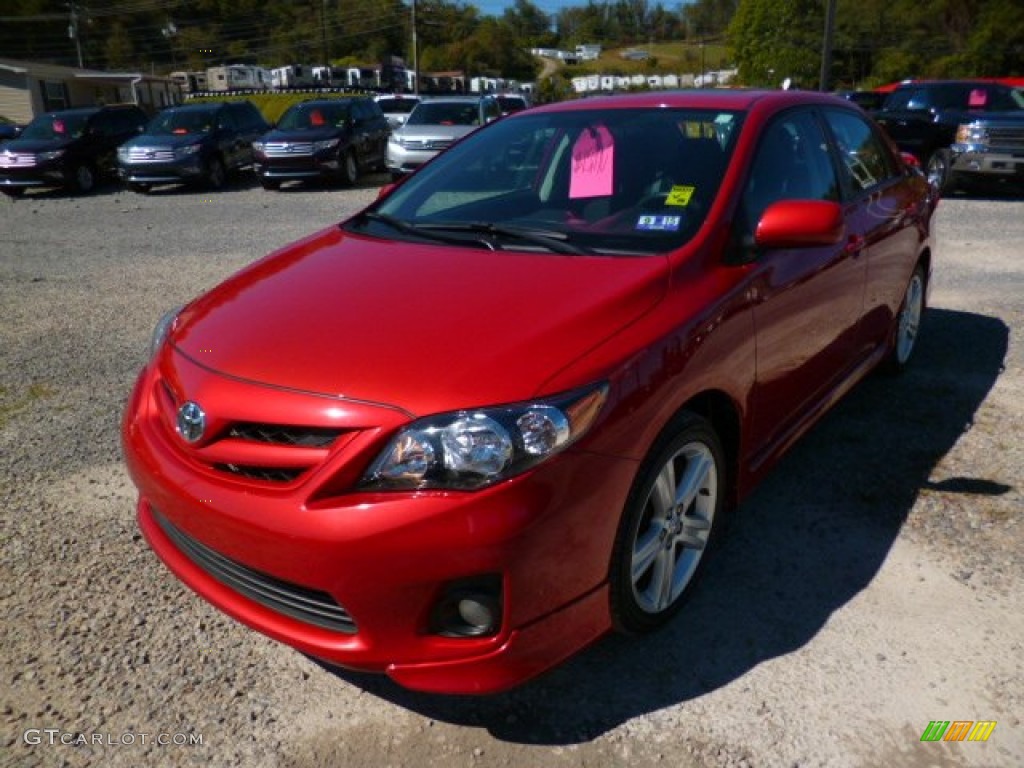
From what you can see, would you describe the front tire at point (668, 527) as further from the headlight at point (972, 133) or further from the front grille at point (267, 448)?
the headlight at point (972, 133)

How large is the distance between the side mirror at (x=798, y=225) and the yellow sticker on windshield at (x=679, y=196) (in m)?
0.27

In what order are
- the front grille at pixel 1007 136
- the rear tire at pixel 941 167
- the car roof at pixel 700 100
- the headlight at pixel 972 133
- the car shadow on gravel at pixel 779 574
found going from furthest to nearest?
the rear tire at pixel 941 167
the headlight at pixel 972 133
the front grille at pixel 1007 136
the car roof at pixel 700 100
the car shadow on gravel at pixel 779 574

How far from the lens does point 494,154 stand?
12.1 feet

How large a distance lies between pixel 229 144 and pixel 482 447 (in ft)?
52.6

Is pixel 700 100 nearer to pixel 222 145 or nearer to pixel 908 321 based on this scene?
pixel 908 321

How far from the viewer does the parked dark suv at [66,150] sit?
15016mm

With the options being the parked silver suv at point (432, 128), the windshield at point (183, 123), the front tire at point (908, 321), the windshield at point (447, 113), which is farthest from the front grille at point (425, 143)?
the front tire at point (908, 321)

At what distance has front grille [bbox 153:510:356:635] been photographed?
2119mm

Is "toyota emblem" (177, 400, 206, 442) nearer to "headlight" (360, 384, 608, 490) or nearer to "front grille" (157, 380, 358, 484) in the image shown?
"front grille" (157, 380, 358, 484)

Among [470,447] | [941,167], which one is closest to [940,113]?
[941,167]

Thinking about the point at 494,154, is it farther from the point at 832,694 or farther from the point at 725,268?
the point at 832,694

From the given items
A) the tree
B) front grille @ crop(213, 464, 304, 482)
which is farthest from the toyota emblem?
the tree

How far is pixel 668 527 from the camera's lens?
8.36 feet

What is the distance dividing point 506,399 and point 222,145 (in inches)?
619
